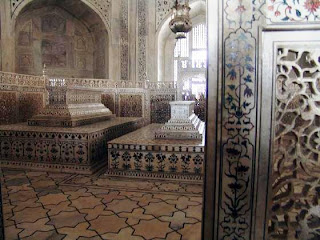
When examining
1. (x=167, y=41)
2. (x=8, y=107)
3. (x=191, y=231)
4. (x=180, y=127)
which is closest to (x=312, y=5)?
(x=191, y=231)

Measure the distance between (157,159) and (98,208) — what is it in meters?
1.19

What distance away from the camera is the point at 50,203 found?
2883 mm

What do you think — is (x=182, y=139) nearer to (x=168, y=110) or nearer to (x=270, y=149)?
(x=270, y=149)

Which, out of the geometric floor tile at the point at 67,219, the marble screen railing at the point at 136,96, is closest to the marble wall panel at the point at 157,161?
the geometric floor tile at the point at 67,219

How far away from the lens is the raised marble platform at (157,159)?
3.66 metres

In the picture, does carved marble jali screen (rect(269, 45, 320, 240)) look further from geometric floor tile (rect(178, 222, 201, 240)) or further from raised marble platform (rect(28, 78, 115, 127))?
raised marble platform (rect(28, 78, 115, 127))

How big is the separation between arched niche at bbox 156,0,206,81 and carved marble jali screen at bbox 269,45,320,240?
308 inches

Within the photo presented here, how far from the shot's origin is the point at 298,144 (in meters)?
1.44

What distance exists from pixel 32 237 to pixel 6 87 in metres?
4.37

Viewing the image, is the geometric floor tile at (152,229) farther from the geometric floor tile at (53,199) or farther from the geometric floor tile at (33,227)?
the geometric floor tile at (53,199)

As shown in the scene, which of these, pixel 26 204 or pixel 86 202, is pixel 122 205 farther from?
pixel 26 204

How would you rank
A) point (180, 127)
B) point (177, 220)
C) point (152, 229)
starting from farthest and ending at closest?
point (180, 127) < point (177, 220) < point (152, 229)

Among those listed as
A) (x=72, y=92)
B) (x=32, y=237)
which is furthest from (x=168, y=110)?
(x=32, y=237)

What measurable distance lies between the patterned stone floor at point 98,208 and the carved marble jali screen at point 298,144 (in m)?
0.91
